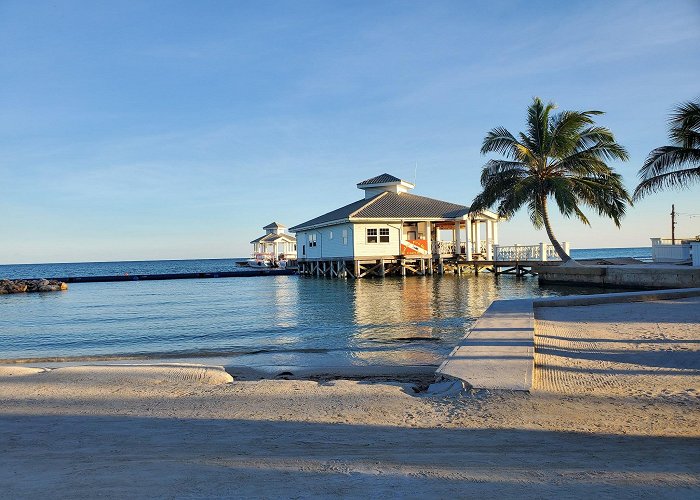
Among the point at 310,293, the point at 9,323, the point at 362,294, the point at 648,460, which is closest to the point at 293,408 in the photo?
the point at 648,460

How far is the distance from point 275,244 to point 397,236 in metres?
32.0

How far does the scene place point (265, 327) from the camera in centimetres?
1598

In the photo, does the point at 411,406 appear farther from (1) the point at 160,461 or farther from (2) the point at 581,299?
(2) the point at 581,299

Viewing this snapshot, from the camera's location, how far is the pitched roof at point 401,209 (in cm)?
3666

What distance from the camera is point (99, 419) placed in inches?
213

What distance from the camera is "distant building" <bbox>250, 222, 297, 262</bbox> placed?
66.8 m

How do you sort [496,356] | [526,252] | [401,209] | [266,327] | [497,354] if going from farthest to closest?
[401,209] < [526,252] < [266,327] < [497,354] < [496,356]

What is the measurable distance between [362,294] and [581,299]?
1337 cm

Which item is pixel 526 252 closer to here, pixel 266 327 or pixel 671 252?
pixel 671 252

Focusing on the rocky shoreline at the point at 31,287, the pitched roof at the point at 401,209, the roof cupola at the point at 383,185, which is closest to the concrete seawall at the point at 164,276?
the rocky shoreline at the point at 31,287

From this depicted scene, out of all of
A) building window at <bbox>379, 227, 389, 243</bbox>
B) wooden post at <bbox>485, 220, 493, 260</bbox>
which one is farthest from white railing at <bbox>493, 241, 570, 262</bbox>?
building window at <bbox>379, 227, 389, 243</bbox>

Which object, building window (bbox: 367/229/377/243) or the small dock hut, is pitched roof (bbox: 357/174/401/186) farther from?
building window (bbox: 367/229/377/243)

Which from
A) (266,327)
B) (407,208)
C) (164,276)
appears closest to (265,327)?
(266,327)

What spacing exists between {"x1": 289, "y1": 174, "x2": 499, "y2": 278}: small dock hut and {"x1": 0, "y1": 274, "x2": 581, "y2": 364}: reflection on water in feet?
34.2
